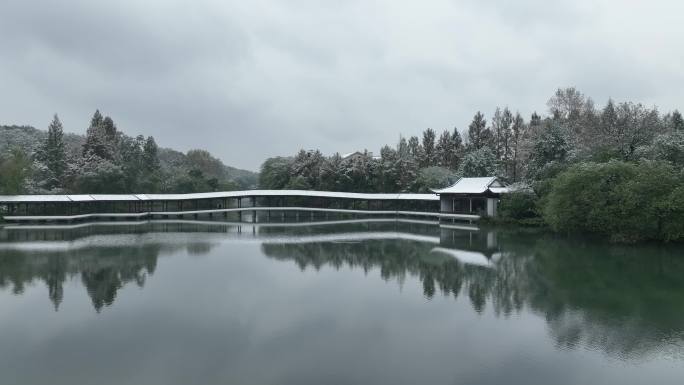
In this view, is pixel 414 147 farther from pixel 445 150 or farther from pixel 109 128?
pixel 109 128

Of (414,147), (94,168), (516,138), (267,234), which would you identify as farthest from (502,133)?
A: (94,168)

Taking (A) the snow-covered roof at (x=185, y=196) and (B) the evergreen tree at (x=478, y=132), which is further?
(B) the evergreen tree at (x=478, y=132)

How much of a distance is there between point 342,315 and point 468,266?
781 centimetres

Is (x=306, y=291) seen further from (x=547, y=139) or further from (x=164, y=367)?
(x=547, y=139)

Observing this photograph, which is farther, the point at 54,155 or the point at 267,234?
the point at 54,155

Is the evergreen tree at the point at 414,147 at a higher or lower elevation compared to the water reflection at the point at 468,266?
higher

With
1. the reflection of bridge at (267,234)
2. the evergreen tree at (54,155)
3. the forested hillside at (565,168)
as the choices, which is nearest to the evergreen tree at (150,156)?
the evergreen tree at (54,155)

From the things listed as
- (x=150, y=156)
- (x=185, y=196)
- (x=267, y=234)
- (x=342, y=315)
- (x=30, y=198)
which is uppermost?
(x=150, y=156)

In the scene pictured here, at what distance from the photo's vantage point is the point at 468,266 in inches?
695

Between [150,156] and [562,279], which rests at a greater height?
[150,156]

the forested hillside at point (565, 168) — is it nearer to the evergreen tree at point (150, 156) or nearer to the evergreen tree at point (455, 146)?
the evergreen tree at point (455, 146)

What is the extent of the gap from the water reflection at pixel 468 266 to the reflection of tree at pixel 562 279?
3 cm

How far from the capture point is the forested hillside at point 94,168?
124ft

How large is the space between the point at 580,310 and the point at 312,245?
13.5 m
